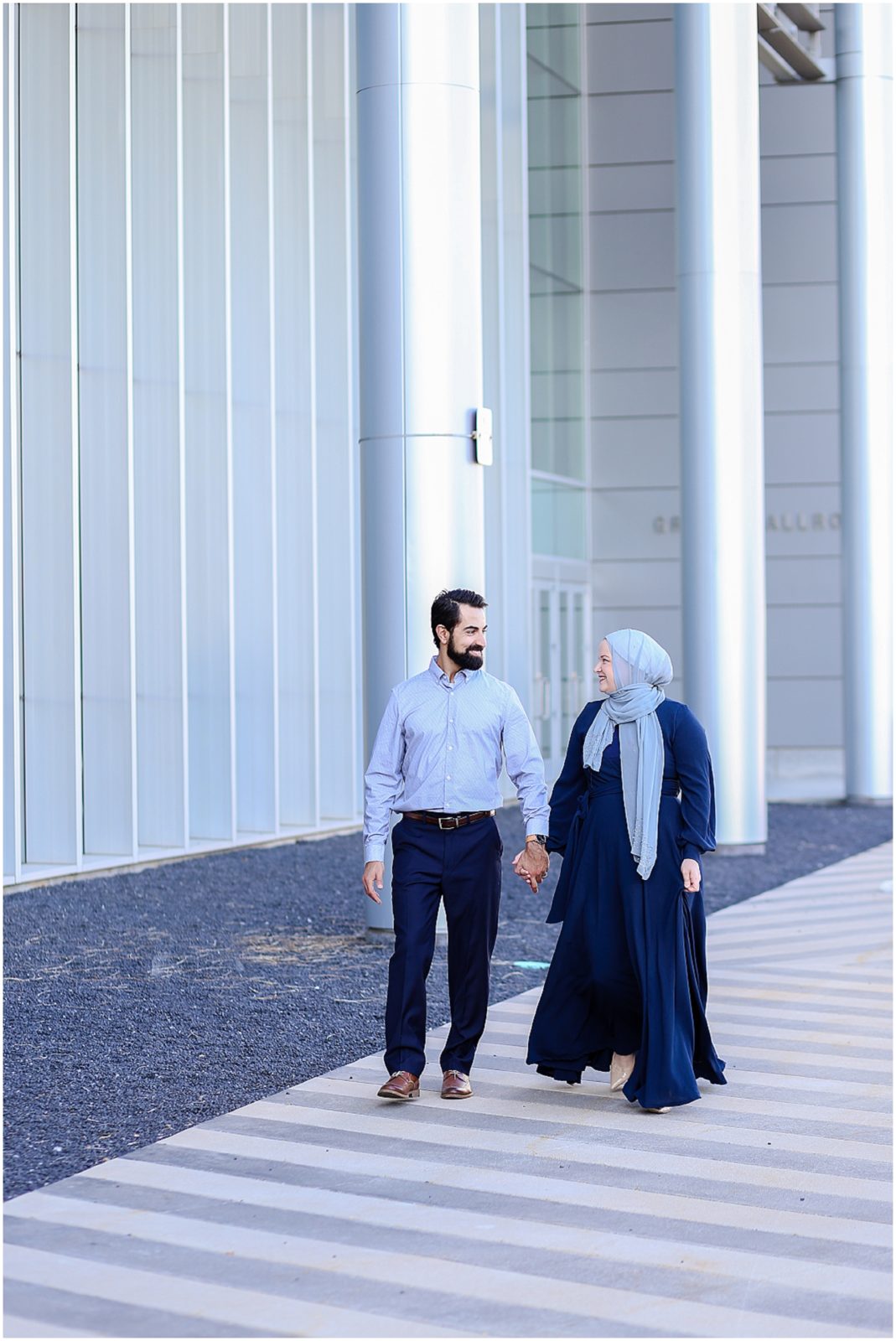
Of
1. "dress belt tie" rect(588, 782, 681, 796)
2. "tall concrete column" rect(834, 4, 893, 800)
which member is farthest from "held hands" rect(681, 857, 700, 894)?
"tall concrete column" rect(834, 4, 893, 800)

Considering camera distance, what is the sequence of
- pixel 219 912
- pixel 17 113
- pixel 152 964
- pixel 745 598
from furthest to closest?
pixel 745 598 < pixel 17 113 < pixel 219 912 < pixel 152 964

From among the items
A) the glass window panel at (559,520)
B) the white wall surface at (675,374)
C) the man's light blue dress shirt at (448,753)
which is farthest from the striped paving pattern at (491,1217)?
the white wall surface at (675,374)

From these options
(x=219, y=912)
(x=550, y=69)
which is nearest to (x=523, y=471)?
(x=550, y=69)

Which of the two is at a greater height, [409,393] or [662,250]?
[662,250]

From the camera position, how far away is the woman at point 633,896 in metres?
6.20

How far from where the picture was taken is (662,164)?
23.6 meters

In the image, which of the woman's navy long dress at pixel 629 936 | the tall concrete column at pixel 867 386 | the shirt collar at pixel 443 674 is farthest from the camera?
the tall concrete column at pixel 867 386

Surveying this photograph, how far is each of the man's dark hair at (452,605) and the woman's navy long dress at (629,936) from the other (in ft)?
2.12

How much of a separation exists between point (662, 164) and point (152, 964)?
17405 mm

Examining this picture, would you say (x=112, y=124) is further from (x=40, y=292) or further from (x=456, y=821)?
(x=456, y=821)

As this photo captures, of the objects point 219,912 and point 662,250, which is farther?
point 662,250

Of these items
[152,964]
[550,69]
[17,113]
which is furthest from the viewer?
[550,69]

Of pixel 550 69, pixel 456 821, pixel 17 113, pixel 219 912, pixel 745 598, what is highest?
pixel 550 69

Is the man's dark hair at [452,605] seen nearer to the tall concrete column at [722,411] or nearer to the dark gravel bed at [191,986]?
the dark gravel bed at [191,986]
